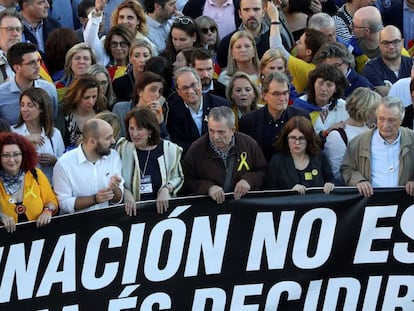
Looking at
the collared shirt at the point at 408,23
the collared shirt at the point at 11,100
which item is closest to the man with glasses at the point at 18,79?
the collared shirt at the point at 11,100

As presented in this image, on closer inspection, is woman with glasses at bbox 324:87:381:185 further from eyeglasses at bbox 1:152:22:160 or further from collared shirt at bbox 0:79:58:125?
eyeglasses at bbox 1:152:22:160

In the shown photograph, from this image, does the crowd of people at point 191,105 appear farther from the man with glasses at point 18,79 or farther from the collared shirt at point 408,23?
the collared shirt at point 408,23

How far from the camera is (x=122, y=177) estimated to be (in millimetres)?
11219

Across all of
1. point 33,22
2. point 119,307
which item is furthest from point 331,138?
point 33,22

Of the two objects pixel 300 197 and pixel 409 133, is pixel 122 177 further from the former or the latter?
pixel 409 133

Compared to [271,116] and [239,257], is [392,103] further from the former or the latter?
[239,257]

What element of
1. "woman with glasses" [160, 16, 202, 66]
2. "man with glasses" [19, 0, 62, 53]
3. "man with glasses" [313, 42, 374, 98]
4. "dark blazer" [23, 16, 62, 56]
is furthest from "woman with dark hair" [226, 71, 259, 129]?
"dark blazer" [23, 16, 62, 56]

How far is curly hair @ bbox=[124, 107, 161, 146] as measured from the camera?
442 inches

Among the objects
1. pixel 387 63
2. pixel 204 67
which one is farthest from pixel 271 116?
pixel 387 63

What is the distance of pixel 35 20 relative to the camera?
1413cm

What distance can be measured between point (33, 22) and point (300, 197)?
4341mm

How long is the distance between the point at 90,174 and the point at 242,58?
279 cm

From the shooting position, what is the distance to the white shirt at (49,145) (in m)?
11.7

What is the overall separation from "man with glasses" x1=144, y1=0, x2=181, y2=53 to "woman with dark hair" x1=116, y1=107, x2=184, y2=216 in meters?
3.18
